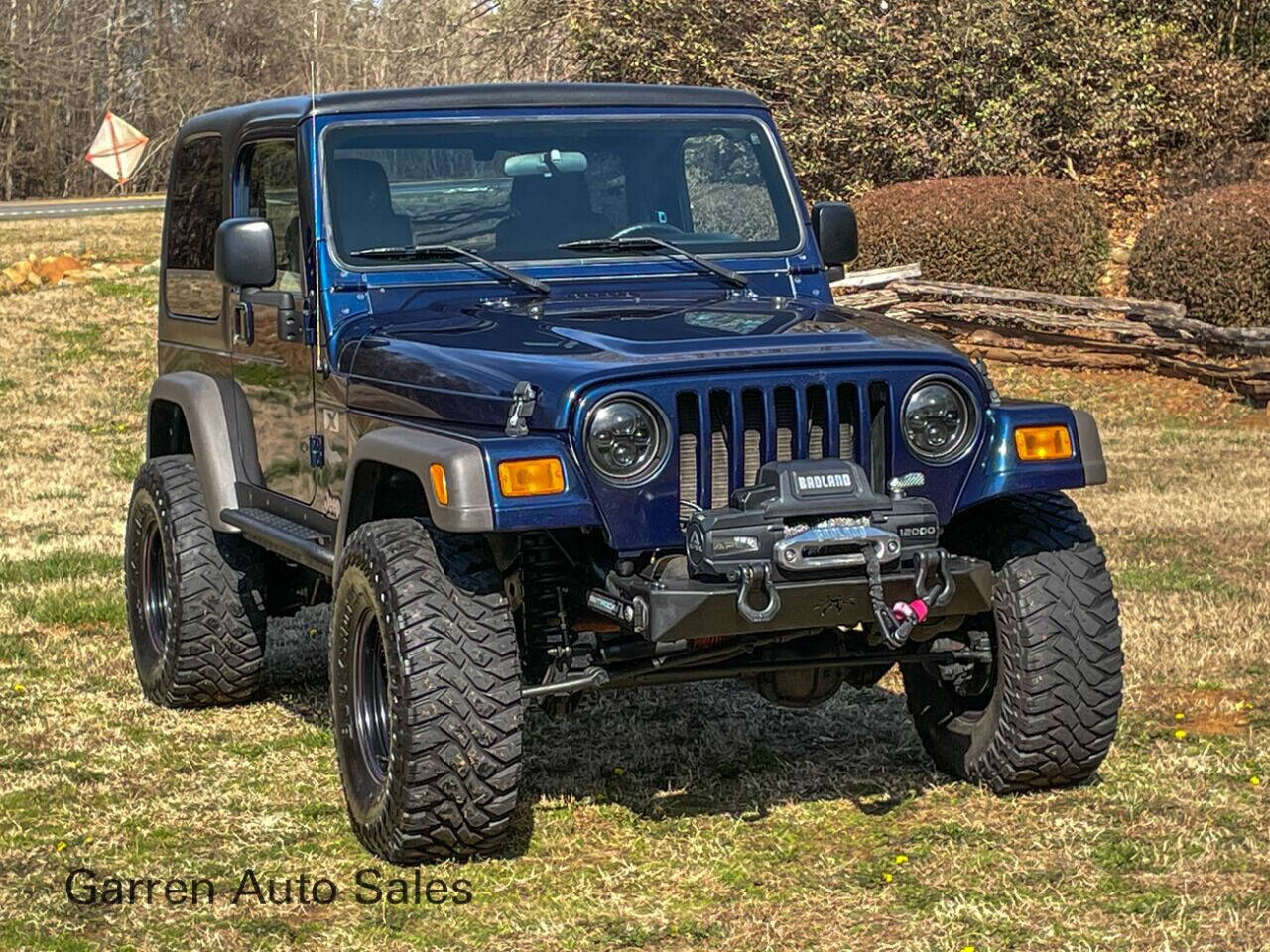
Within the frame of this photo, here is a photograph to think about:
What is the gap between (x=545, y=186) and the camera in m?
6.28

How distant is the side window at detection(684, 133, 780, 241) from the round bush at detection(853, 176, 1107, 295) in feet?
37.1

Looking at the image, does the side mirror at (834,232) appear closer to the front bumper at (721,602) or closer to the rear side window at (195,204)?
the front bumper at (721,602)

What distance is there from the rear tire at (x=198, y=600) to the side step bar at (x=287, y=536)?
11.9 inches

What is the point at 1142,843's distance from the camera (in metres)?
5.31

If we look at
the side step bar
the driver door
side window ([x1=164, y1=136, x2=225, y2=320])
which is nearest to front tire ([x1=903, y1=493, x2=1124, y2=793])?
the side step bar

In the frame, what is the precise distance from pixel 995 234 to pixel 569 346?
1308 centimetres

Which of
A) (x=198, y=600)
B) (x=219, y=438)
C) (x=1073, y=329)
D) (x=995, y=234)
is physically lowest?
(x=1073, y=329)

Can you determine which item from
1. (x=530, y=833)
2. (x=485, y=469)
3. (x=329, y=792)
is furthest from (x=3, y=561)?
(x=485, y=469)

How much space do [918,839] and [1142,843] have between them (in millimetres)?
598

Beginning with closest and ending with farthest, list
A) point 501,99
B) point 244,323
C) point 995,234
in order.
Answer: point 501,99, point 244,323, point 995,234

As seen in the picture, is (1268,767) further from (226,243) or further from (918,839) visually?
(226,243)

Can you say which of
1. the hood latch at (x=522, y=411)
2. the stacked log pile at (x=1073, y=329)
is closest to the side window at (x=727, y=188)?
the hood latch at (x=522, y=411)

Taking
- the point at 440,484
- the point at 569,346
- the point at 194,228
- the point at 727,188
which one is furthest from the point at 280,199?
the point at 440,484

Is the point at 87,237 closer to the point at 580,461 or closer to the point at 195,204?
the point at 195,204
